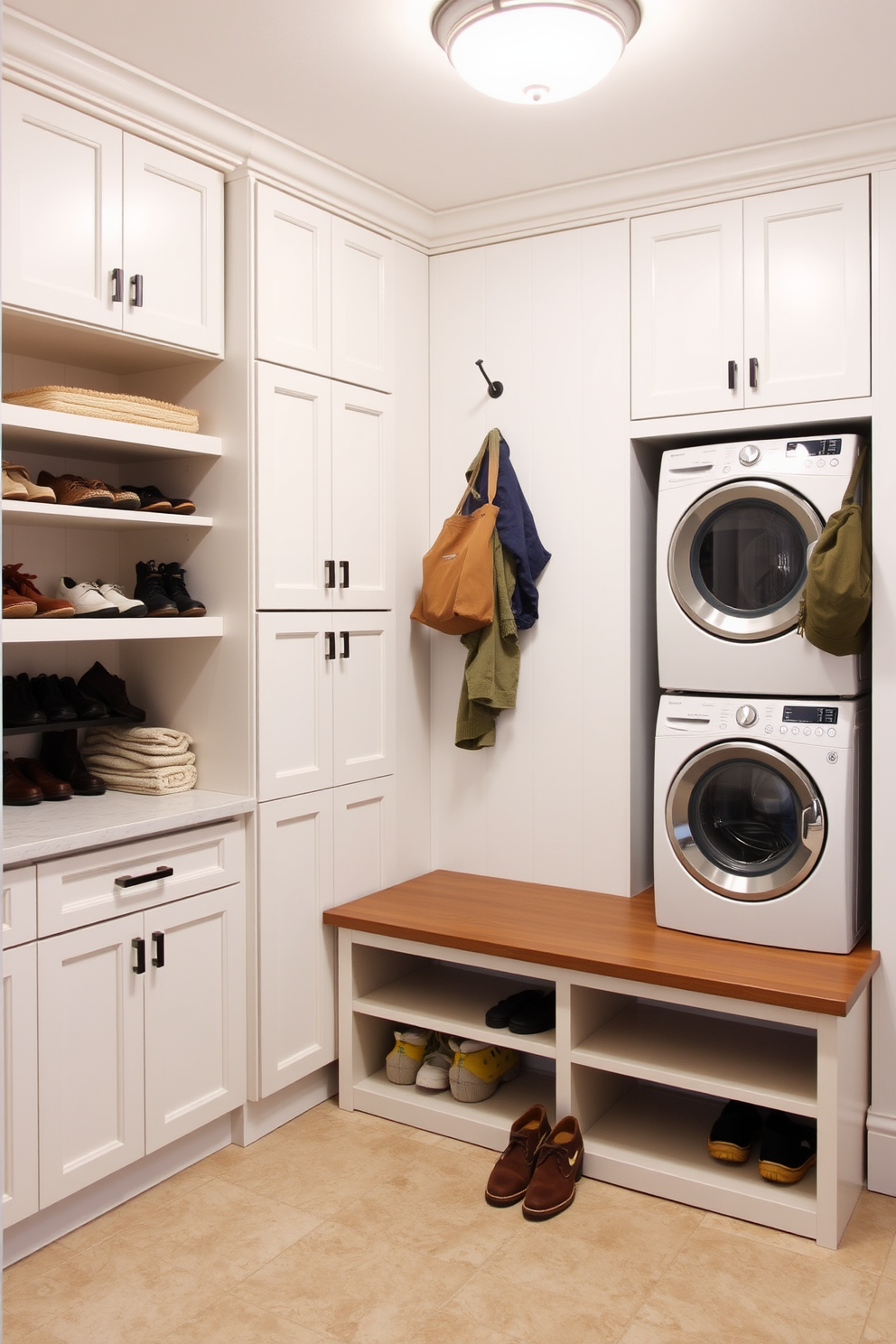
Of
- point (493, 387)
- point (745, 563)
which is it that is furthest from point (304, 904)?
point (493, 387)

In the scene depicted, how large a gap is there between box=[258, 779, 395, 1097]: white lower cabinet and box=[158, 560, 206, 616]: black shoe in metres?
0.54

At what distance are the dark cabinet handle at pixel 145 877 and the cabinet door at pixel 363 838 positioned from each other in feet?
2.04

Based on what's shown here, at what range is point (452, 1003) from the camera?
311cm

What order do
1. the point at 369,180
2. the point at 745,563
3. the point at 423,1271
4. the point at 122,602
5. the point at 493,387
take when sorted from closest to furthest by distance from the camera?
the point at 423,1271 < the point at 122,602 < the point at 745,563 < the point at 369,180 < the point at 493,387

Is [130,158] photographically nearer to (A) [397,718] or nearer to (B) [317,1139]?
(A) [397,718]

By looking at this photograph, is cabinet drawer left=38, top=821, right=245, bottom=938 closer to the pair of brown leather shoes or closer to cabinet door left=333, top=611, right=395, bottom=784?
cabinet door left=333, top=611, right=395, bottom=784

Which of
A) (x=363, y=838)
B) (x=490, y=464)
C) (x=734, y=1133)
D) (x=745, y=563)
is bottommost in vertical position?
(x=734, y=1133)

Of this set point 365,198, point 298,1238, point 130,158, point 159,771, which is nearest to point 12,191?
point 130,158

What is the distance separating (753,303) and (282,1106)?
8.23ft

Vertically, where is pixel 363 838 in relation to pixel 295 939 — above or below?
above

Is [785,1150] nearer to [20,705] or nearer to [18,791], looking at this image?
[18,791]

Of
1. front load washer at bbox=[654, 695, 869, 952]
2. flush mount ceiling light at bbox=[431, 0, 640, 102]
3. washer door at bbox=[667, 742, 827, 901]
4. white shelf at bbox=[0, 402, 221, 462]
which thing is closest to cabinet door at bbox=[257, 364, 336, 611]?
white shelf at bbox=[0, 402, 221, 462]

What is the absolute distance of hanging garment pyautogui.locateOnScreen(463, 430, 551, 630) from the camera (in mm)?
3139

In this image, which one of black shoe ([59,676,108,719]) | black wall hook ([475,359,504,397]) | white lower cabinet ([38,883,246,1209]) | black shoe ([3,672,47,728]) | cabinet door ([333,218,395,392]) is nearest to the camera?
white lower cabinet ([38,883,246,1209])
